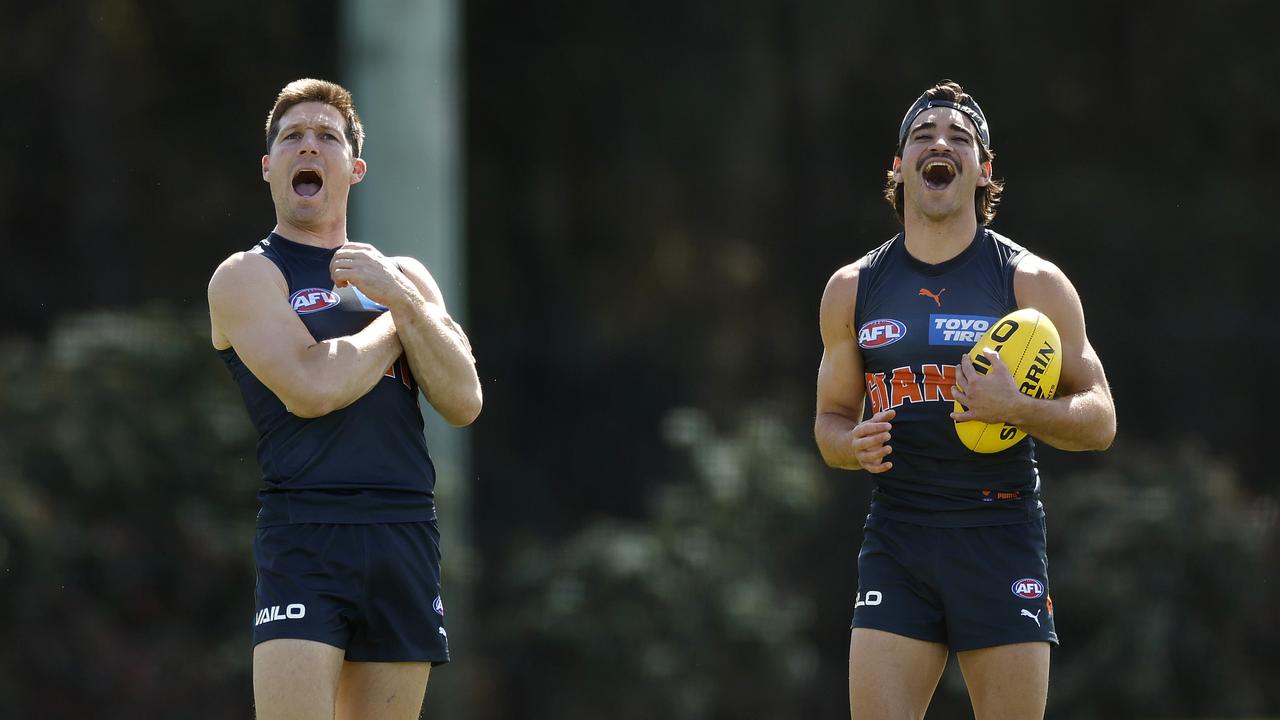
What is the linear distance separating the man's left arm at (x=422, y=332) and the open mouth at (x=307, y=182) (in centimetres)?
21

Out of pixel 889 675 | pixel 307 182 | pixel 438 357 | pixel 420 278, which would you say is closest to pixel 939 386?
pixel 889 675

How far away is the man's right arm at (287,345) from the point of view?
13.5ft

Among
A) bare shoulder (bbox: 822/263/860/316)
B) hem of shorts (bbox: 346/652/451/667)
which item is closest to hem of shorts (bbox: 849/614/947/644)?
bare shoulder (bbox: 822/263/860/316)

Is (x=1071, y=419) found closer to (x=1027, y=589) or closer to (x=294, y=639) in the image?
(x=1027, y=589)

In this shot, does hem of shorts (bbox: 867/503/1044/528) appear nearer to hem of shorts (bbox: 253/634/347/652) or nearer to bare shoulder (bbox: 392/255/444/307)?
bare shoulder (bbox: 392/255/444/307)

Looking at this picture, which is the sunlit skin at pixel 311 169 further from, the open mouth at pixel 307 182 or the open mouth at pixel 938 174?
the open mouth at pixel 938 174

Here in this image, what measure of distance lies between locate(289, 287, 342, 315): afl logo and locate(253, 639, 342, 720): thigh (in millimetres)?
919

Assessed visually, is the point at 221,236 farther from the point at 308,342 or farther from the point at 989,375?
the point at 989,375

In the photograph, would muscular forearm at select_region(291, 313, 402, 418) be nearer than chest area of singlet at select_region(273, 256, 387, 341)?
Yes

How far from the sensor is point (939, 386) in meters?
4.41

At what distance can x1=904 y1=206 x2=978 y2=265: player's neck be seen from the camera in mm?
4523

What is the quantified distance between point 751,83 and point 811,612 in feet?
13.1

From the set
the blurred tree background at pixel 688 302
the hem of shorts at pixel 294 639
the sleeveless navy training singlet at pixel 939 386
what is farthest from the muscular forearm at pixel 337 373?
the blurred tree background at pixel 688 302

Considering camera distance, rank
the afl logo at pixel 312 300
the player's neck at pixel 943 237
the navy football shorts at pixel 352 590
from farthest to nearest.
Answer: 1. the player's neck at pixel 943 237
2. the afl logo at pixel 312 300
3. the navy football shorts at pixel 352 590
